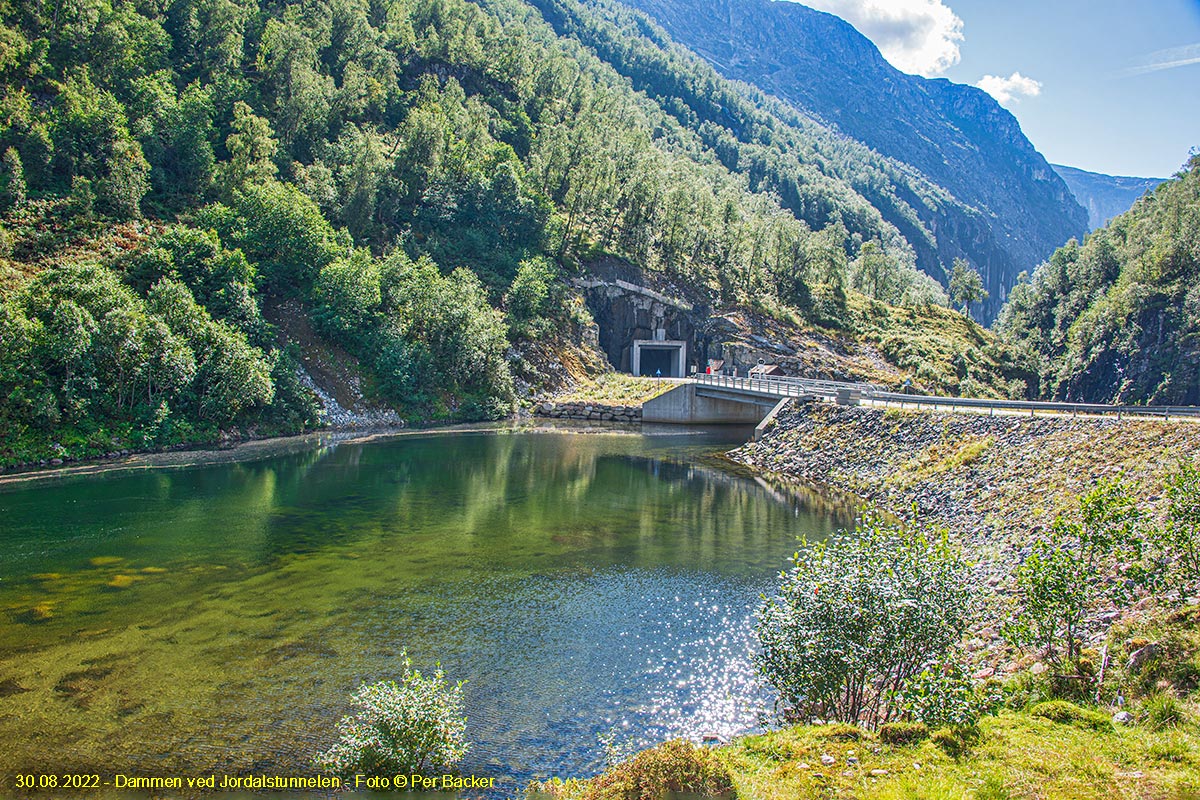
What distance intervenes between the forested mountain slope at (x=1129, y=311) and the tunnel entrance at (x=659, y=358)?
57.7 m

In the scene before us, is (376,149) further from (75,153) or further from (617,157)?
(617,157)

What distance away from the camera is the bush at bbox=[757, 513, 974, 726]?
14773 millimetres

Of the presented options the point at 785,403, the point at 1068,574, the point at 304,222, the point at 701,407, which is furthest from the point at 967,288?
the point at 1068,574

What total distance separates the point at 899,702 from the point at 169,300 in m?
61.0

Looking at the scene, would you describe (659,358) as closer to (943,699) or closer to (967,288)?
(967,288)

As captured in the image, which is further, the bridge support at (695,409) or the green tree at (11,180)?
the bridge support at (695,409)

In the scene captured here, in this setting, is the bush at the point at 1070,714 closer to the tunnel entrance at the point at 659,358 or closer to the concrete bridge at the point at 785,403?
the concrete bridge at the point at 785,403

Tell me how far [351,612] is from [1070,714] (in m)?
20.1

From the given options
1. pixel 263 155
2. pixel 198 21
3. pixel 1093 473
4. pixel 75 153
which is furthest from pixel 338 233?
pixel 1093 473

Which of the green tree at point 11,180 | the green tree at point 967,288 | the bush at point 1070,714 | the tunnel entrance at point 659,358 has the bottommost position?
the bush at point 1070,714

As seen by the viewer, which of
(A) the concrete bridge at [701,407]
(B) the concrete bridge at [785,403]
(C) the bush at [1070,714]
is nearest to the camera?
(C) the bush at [1070,714]

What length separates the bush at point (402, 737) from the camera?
13.4 m

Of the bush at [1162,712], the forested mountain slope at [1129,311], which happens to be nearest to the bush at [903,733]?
the bush at [1162,712]

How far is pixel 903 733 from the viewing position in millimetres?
12984
